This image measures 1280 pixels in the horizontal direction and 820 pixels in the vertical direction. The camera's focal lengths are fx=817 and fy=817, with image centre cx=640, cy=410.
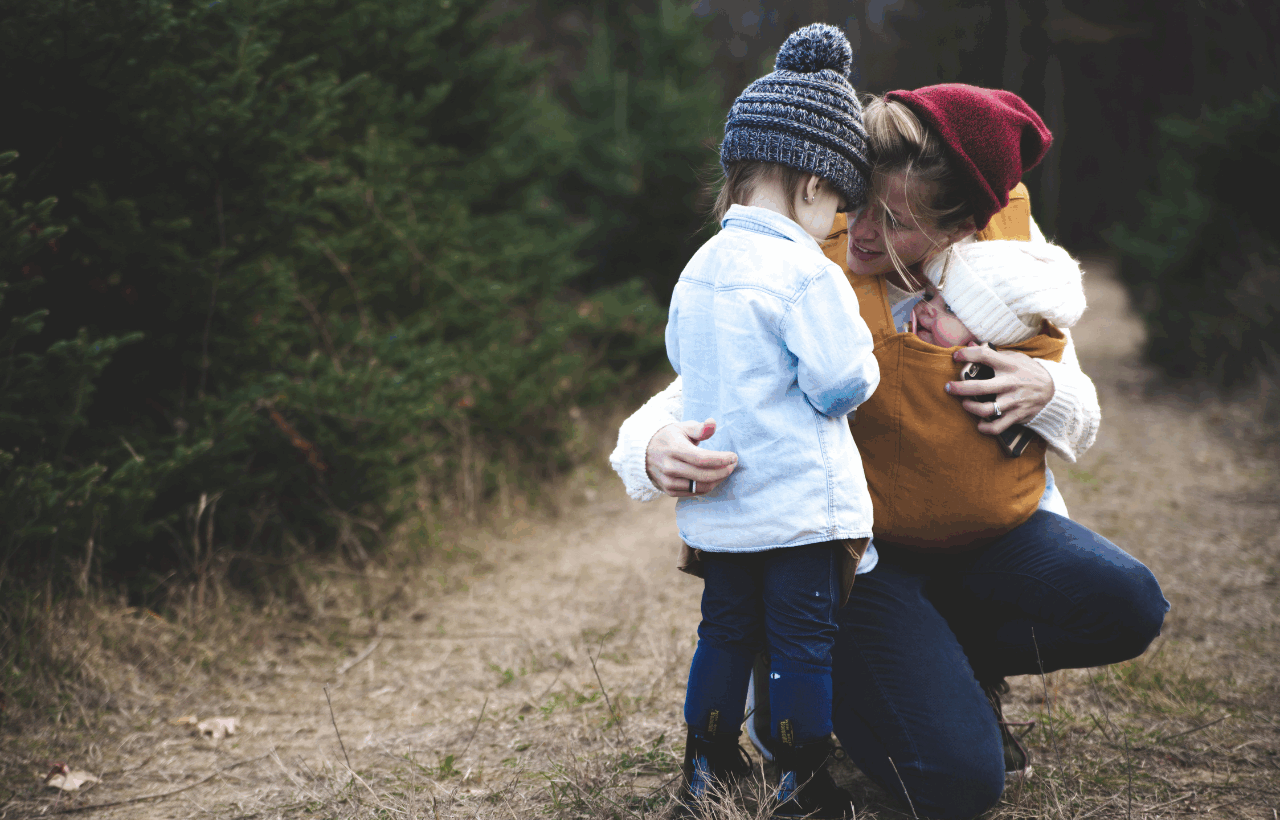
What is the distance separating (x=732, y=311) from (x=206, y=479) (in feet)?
7.65

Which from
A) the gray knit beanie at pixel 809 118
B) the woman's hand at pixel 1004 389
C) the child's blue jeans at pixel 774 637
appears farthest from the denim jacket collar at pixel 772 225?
the child's blue jeans at pixel 774 637

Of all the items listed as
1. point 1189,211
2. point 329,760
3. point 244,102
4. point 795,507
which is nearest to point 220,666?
point 329,760

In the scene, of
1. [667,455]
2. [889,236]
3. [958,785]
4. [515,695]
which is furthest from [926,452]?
[515,695]

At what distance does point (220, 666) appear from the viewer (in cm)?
306

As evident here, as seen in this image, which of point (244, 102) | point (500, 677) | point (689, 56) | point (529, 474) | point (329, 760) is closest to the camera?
point (329, 760)

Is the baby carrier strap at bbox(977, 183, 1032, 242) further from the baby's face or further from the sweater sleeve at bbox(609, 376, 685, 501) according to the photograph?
the sweater sleeve at bbox(609, 376, 685, 501)

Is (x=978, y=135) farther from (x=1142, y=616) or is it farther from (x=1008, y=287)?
(x=1142, y=616)

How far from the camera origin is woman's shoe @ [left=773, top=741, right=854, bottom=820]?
5.50 feet

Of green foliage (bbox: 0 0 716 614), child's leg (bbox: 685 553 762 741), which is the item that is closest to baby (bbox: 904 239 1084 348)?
child's leg (bbox: 685 553 762 741)

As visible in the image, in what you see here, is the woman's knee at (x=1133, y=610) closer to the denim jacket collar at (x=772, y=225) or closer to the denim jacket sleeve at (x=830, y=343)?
the denim jacket sleeve at (x=830, y=343)

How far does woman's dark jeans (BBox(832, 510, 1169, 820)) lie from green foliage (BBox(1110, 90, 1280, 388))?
17.9 feet

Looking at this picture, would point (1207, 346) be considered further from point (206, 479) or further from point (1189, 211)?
point (206, 479)

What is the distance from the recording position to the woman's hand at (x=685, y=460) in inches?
65.0

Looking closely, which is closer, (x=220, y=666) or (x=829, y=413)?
(x=829, y=413)
